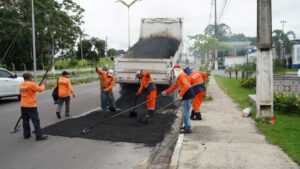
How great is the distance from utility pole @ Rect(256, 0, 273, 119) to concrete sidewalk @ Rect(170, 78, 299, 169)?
1.75ft

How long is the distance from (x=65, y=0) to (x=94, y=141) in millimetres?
36896

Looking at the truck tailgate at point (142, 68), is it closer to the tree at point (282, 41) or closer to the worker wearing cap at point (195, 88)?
the worker wearing cap at point (195, 88)

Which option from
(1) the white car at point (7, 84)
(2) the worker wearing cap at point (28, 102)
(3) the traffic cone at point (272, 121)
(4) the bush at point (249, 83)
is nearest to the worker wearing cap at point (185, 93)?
(3) the traffic cone at point (272, 121)

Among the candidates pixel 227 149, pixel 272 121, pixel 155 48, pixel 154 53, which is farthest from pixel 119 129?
pixel 155 48

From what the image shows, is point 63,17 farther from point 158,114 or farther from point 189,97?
point 189,97

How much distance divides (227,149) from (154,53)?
26.2 ft

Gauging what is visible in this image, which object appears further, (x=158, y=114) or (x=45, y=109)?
(x=45, y=109)

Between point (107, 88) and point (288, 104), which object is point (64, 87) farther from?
point (288, 104)

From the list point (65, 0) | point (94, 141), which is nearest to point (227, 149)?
point (94, 141)

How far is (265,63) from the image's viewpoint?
10.1 meters

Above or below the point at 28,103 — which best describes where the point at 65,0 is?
above

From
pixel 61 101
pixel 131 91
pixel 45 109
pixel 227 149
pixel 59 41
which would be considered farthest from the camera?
pixel 59 41

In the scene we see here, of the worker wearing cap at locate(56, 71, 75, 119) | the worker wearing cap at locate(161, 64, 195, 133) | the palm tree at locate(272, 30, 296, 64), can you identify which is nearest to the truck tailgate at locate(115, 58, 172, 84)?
the worker wearing cap at locate(56, 71, 75, 119)

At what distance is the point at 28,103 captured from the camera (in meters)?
8.24
